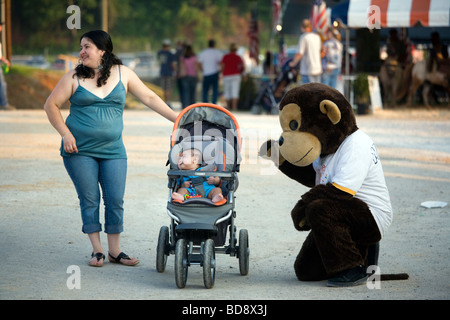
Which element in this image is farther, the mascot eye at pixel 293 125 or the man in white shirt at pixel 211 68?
the man in white shirt at pixel 211 68

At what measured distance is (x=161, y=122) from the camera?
18.4 m

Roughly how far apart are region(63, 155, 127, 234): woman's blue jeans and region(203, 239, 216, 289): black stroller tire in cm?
103

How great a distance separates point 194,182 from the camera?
602 cm

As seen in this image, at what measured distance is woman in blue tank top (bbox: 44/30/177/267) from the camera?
6.12m

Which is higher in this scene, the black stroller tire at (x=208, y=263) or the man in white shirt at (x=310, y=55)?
the man in white shirt at (x=310, y=55)

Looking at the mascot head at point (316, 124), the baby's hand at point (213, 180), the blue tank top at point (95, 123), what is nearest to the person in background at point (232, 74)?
the blue tank top at point (95, 123)

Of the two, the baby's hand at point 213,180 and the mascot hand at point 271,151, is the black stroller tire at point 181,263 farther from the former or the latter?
the mascot hand at point 271,151

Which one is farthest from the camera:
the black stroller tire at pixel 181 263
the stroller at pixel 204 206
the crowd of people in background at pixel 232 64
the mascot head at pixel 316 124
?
the crowd of people in background at pixel 232 64

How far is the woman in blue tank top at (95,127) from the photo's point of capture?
241 inches

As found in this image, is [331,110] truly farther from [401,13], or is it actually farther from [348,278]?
[401,13]

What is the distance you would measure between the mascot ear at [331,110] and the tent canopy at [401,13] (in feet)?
41.1

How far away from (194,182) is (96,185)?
78 centimetres

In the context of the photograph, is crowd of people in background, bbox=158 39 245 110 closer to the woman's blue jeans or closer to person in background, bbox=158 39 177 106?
person in background, bbox=158 39 177 106
